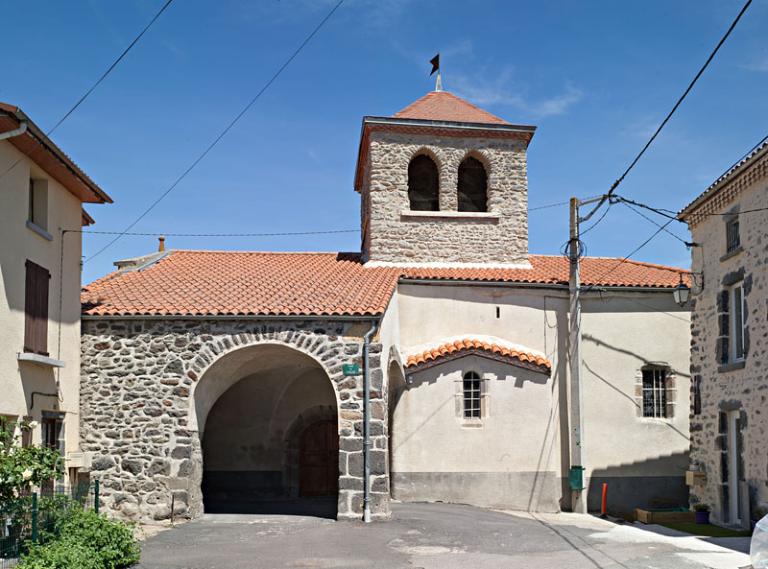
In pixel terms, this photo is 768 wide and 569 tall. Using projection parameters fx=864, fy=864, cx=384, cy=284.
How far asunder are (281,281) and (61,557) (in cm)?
911

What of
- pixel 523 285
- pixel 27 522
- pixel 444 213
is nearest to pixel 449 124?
pixel 444 213

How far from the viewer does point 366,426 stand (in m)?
15.2

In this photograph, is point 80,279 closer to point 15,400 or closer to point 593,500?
point 15,400

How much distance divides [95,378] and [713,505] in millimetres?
11619

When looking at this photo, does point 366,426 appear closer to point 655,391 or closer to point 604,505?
point 604,505

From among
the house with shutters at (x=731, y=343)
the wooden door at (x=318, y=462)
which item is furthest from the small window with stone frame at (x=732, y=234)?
the wooden door at (x=318, y=462)

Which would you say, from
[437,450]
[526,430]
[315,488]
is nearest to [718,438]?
[526,430]

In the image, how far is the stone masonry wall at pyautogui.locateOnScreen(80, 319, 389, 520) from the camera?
599 inches

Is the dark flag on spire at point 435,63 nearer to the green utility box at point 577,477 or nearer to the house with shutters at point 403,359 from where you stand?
the house with shutters at point 403,359

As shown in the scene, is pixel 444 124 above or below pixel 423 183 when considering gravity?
above

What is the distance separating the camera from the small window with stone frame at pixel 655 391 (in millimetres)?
20453

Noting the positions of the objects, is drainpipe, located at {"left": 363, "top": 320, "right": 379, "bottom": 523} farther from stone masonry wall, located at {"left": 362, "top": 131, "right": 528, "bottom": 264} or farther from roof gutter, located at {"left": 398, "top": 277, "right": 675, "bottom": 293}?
stone masonry wall, located at {"left": 362, "top": 131, "right": 528, "bottom": 264}

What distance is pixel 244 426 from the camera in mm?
19875

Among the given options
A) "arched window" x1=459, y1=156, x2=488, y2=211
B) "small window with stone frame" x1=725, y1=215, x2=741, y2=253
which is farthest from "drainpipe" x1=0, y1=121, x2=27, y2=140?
"arched window" x1=459, y1=156, x2=488, y2=211
